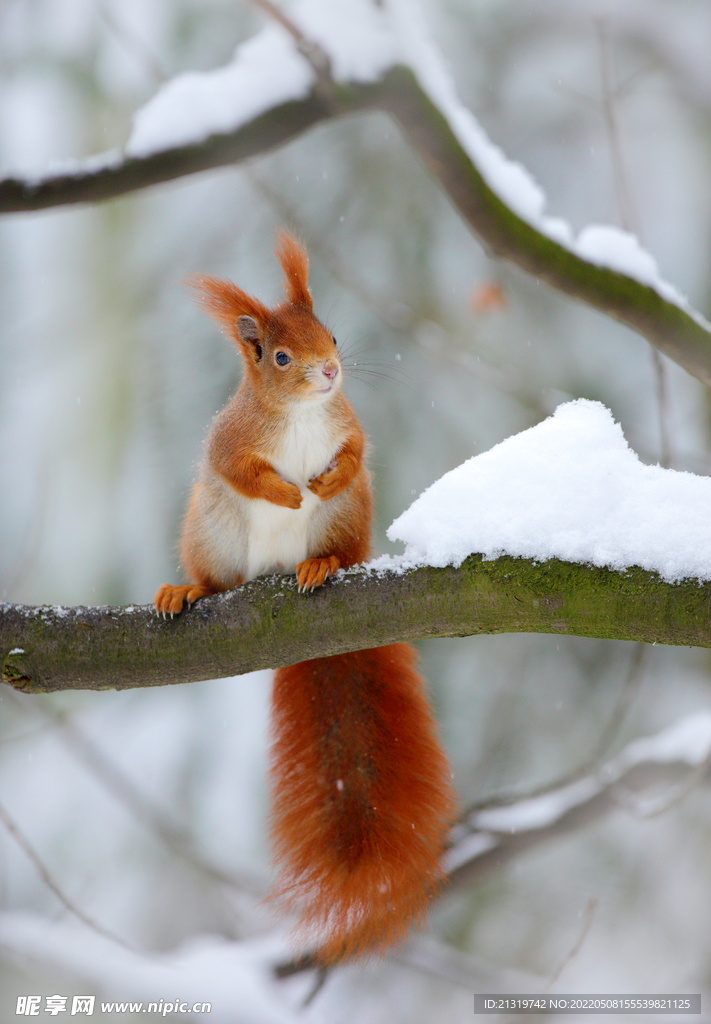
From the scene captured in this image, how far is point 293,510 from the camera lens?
1527mm

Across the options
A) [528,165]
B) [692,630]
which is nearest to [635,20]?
[528,165]

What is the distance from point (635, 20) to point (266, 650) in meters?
2.25

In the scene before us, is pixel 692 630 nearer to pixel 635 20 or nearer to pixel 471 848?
pixel 471 848

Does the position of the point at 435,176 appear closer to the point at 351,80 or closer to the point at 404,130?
the point at 404,130

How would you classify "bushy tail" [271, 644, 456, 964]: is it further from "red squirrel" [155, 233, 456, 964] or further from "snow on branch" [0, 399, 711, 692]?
"snow on branch" [0, 399, 711, 692]

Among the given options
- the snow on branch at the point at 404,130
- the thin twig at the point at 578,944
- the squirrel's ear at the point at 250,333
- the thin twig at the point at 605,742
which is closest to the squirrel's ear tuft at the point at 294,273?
the squirrel's ear at the point at 250,333

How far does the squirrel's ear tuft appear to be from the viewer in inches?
63.3

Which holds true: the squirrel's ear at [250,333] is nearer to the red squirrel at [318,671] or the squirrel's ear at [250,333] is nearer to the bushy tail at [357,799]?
the red squirrel at [318,671]

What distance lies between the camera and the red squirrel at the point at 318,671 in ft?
4.52

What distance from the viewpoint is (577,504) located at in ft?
3.64

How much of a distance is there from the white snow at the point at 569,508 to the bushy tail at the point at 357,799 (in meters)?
0.45

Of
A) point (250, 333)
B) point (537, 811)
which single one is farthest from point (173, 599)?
point (537, 811)

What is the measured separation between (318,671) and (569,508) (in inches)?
27.3

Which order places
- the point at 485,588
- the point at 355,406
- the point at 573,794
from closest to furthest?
the point at 485,588, the point at 573,794, the point at 355,406
